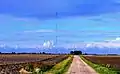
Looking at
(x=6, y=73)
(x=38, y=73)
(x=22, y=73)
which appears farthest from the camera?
(x=6, y=73)

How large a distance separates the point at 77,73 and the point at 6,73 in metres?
7.98

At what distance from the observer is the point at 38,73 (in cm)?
4159

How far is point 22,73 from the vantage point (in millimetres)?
36969

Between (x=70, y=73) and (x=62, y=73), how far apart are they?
0.92m

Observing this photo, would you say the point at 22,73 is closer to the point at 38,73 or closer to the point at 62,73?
the point at 38,73

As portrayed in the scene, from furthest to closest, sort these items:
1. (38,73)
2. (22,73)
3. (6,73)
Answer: (6,73), (38,73), (22,73)

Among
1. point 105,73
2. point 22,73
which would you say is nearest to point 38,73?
point 22,73

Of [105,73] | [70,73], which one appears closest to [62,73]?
[70,73]

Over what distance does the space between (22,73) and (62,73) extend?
10660 mm

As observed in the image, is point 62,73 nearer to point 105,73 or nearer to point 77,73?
point 77,73

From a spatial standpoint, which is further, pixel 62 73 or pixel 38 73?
pixel 62 73

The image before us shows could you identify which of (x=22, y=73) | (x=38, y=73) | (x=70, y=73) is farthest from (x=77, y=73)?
(x=22, y=73)

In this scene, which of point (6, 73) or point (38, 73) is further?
point (6, 73)

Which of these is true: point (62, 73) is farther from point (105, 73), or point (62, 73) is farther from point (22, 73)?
point (22, 73)
